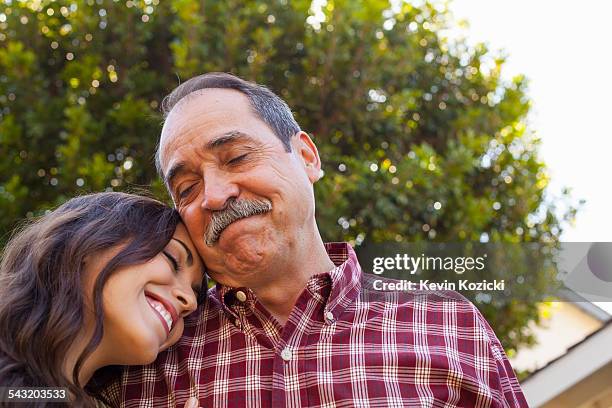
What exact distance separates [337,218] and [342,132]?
0.70 meters

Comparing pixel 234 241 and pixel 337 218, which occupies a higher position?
pixel 234 241

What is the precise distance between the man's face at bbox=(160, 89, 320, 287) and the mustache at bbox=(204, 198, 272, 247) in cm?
1

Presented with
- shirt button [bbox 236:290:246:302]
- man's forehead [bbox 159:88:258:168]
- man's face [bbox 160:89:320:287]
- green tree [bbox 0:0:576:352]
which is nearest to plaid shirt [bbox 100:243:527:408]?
shirt button [bbox 236:290:246:302]

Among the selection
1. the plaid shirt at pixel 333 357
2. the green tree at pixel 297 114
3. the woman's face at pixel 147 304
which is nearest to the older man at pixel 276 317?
the plaid shirt at pixel 333 357

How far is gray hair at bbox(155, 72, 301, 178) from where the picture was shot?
2.22 m

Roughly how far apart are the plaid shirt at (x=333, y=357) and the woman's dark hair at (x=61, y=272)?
333 millimetres

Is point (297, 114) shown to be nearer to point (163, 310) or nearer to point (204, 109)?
point (204, 109)

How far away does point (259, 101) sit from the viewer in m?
2.25

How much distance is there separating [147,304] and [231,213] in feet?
1.17

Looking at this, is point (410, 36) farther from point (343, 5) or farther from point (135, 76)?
point (135, 76)

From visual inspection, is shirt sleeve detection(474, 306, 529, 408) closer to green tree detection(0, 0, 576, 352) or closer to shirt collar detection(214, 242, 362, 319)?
shirt collar detection(214, 242, 362, 319)

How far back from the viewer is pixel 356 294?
217 centimetres

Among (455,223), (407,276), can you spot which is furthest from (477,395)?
(455,223)

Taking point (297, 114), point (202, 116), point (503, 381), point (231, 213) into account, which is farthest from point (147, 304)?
point (297, 114)
